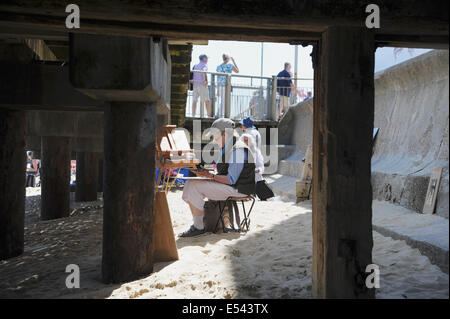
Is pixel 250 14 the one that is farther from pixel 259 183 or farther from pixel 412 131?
pixel 412 131

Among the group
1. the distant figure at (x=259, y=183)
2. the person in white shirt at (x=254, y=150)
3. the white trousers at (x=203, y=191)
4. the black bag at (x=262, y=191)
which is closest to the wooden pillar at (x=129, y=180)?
the white trousers at (x=203, y=191)

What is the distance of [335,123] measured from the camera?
9.11 feet

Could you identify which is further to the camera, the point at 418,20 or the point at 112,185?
the point at 112,185

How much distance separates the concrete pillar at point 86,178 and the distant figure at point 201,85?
3.70 m

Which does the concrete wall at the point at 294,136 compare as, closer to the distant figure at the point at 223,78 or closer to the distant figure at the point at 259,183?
the distant figure at the point at 223,78

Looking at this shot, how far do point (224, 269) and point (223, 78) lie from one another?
1065 cm

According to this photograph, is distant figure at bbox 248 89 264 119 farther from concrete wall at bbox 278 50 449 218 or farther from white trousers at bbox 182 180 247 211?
white trousers at bbox 182 180 247 211

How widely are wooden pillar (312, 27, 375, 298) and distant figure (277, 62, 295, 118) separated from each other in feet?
39.3

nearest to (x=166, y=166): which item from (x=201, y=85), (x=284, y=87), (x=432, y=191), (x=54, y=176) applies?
(x=432, y=191)
